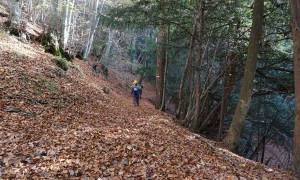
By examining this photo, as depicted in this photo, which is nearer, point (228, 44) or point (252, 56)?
point (252, 56)

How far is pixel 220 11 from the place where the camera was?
945 centimetres

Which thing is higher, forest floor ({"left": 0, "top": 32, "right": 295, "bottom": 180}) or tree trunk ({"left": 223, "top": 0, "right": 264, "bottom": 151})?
tree trunk ({"left": 223, "top": 0, "right": 264, "bottom": 151})

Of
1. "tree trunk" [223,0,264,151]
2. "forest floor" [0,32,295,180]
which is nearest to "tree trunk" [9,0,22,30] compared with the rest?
"forest floor" [0,32,295,180]

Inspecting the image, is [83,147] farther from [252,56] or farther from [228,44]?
[228,44]

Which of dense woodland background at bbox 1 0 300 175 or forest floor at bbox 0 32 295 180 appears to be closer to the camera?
forest floor at bbox 0 32 295 180

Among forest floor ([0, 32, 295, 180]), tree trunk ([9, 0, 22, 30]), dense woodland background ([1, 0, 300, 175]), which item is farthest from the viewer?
tree trunk ([9, 0, 22, 30])

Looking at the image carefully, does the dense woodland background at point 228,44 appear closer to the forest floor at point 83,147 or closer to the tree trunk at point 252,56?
the tree trunk at point 252,56

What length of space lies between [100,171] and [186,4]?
312 inches

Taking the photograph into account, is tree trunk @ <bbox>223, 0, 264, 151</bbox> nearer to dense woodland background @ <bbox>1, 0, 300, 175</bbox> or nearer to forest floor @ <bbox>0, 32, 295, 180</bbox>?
dense woodland background @ <bbox>1, 0, 300, 175</bbox>

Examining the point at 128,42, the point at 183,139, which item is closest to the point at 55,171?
the point at 183,139

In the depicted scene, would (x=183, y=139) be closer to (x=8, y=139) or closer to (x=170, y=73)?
(x=8, y=139)

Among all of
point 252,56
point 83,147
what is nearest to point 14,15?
point 83,147

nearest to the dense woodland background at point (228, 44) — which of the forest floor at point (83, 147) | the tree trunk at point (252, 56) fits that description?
the tree trunk at point (252, 56)

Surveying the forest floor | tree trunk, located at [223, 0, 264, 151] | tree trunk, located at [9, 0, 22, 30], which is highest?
tree trunk, located at [9, 0, 22, 30]
